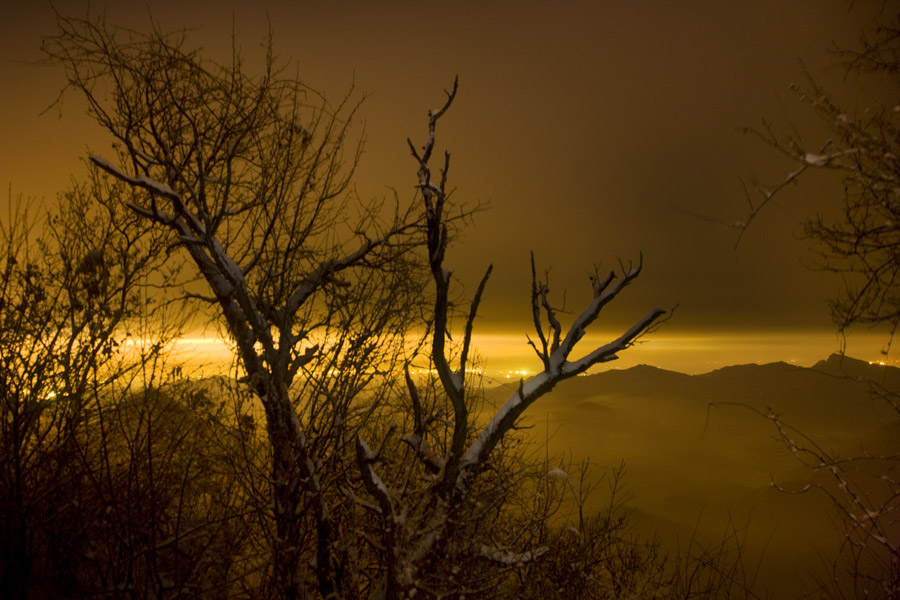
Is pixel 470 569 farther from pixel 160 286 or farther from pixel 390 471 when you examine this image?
pixel 160 286

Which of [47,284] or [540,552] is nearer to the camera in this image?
[540,552]

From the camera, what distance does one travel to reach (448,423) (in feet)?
18.7

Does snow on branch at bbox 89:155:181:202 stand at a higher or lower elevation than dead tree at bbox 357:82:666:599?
higher

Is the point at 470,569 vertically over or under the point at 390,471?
under

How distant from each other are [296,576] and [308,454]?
50.3 inches

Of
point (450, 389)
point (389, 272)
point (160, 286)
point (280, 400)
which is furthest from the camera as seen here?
point (389, 272)

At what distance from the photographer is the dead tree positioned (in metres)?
4.55

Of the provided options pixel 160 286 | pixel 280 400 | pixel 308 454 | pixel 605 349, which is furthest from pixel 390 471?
pixel 160 286

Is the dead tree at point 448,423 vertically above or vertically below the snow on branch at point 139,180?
below

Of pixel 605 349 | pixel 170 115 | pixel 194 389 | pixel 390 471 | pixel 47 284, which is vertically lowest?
pixel 390 471

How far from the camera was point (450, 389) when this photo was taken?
16.6 ft

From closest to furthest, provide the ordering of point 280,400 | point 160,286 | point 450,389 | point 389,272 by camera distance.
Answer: point 450,389
point 280,400
point 160,286
point 389,272

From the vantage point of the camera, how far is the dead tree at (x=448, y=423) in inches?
179

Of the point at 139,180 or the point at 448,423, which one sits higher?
the point at 139,180
